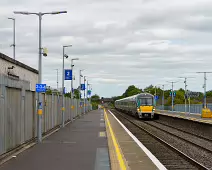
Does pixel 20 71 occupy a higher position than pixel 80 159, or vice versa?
pixel 20 71

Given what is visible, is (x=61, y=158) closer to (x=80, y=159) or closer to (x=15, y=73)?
(x=80, y=159)

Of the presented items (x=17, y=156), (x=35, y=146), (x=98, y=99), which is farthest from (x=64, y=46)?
(x=98, y=99)

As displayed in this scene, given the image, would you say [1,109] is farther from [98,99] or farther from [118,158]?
[98,99]

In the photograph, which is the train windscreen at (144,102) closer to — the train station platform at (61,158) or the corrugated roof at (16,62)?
the corrugated roof at (16,62)

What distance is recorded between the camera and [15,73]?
88.3 ft

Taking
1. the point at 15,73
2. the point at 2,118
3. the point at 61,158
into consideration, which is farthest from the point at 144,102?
the point at 2,118

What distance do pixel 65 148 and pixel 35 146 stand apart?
144 cm

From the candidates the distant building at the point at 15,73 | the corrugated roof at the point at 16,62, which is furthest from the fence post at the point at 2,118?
the corrugated roof at the point at 16,62

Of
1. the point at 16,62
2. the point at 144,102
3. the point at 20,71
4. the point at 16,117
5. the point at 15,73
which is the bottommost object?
the point at 16,117

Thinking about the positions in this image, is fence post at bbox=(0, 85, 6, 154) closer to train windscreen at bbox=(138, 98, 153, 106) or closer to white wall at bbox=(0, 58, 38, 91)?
white wall at bbox=(0, 58, 38, 91)

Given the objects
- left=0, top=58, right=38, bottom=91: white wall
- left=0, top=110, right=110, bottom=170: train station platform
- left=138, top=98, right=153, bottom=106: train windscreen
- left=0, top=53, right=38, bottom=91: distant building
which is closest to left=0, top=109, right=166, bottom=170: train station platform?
left=0, top=110, right=110, bottom=170: train station platform

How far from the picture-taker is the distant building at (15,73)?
46.1ft

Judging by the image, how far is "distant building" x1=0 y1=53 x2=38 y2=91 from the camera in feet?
46.1

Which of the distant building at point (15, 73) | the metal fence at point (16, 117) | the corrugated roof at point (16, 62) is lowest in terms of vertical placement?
the metal fence at point (16, 117)
